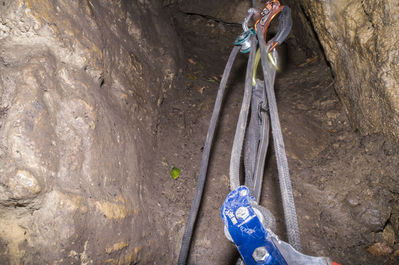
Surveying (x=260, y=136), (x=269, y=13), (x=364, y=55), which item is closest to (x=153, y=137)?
(x=260, y=136)

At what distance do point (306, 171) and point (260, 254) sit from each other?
1216 mm

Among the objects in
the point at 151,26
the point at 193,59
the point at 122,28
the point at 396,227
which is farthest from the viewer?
the point at 193,59

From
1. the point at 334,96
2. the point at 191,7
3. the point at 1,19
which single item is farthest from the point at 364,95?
the point at 191,7

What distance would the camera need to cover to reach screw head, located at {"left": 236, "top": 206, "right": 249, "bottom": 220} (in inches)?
29.2

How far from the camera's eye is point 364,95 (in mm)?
1629

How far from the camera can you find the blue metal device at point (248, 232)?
0.71 m

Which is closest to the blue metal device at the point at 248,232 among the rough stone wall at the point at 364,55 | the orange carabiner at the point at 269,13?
the orange carabiner at the point at 269,13

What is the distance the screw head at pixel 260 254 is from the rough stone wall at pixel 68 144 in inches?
25.5

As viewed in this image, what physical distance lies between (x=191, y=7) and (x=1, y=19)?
258 cm

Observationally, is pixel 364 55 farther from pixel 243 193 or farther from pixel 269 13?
pixel 243 193

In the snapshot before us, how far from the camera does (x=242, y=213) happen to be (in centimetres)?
75

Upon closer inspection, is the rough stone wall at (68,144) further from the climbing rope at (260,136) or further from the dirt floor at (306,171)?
the climbing rope at (260,136)

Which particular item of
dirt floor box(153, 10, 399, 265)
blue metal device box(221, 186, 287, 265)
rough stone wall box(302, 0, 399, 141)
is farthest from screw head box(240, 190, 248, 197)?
rough stone wall box(302, 0, 399, 141)

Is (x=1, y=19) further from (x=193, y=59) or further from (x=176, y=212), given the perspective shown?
(x=193, y=59)
